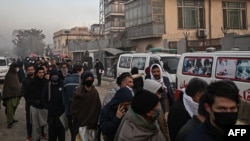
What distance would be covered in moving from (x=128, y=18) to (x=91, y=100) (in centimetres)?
2566

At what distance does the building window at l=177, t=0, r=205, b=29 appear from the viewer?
27453mm

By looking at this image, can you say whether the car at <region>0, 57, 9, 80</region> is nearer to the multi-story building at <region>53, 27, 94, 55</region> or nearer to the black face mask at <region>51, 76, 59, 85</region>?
the black face mask at <region>51, 76, 59, 85</region>

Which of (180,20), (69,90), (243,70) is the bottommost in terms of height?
(69,90)

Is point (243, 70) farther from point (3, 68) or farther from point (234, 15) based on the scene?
point (234, 15)

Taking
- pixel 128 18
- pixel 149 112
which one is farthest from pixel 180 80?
pixel 128 18

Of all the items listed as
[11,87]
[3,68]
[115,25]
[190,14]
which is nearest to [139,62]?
[11,87]

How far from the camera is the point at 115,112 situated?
369 centimetres

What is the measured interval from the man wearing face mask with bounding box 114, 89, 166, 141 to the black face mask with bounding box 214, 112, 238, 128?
0.80 meters

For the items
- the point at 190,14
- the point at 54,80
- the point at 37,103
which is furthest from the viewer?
the point at 190,14

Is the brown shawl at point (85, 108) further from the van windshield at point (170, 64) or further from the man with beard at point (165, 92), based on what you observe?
the van windshield at point (170, 64)

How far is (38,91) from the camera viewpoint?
22.6ft

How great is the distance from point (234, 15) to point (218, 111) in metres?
29.0

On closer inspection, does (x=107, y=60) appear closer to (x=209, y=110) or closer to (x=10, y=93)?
(x=10, y=93)

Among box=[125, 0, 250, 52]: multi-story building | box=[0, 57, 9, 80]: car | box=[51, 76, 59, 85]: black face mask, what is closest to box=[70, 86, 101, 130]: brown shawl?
box=[51, 76, 59, 85]: black face mask
